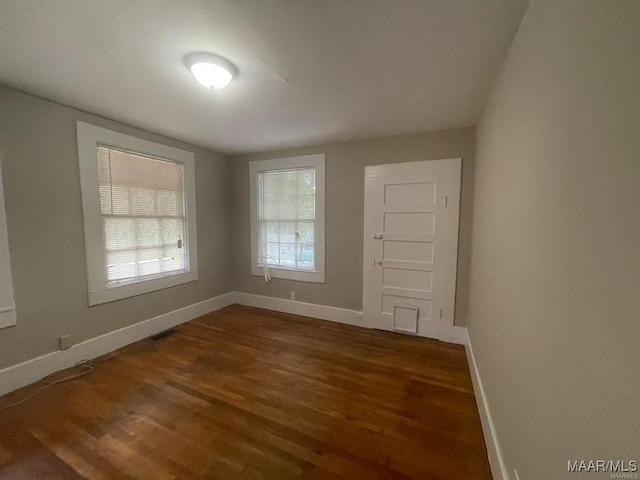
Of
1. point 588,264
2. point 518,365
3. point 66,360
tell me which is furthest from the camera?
point 66,360

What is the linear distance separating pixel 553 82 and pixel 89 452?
2925 millimetres

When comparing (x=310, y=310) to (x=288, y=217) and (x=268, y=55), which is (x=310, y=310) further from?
(x=268, y=55)

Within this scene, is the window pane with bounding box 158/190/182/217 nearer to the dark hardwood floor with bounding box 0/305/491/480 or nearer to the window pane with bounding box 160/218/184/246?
the window pane with bounding box 160/218/184/246

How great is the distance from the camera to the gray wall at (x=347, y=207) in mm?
2818

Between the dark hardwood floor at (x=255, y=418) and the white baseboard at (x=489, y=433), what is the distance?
0.06m

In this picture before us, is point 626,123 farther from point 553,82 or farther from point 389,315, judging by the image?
point 389,315

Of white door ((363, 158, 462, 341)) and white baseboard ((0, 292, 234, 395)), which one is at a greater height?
white door ((363, 158, 462, 341))

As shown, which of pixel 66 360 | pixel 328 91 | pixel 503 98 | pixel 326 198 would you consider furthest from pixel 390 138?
pixel 66 360

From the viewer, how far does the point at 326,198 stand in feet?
11.4

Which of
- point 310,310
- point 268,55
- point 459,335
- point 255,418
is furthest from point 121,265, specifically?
point 459,335

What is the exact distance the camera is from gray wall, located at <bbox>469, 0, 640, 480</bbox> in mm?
530

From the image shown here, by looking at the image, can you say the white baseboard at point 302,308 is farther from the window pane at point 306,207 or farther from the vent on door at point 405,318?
the window pane at point 306,207

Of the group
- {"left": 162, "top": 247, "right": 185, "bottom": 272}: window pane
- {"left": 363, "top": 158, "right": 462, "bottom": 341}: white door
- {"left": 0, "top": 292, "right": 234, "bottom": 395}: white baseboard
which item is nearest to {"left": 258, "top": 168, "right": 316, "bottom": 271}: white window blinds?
{"left": 363, "top": 158, "right": 462, "bottom": 341}: white door

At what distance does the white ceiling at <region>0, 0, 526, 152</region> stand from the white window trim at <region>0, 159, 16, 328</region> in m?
1.09
